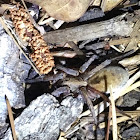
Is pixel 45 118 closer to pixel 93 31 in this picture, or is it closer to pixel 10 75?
pixel 10 75

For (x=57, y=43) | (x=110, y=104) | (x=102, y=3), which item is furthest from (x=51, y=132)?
(x=102, y=3)

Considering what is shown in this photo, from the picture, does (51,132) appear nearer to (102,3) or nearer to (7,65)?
(7,65)

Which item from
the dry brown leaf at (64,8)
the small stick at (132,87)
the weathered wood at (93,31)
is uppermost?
the dry brown leaf at (64,8)

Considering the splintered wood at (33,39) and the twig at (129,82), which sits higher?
the splintered wood at (33,39)

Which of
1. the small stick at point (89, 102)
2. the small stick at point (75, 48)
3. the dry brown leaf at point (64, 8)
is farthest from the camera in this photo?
the small stick at point (75, 48)

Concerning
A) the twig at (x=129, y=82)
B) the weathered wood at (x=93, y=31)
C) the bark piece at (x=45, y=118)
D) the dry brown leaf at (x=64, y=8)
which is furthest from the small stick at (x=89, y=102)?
the dry brown leaf at (x=64, y=8)

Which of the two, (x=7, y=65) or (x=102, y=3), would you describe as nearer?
(x=7, y=65)

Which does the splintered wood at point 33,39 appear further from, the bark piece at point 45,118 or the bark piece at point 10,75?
the bark piece at point 45,118
